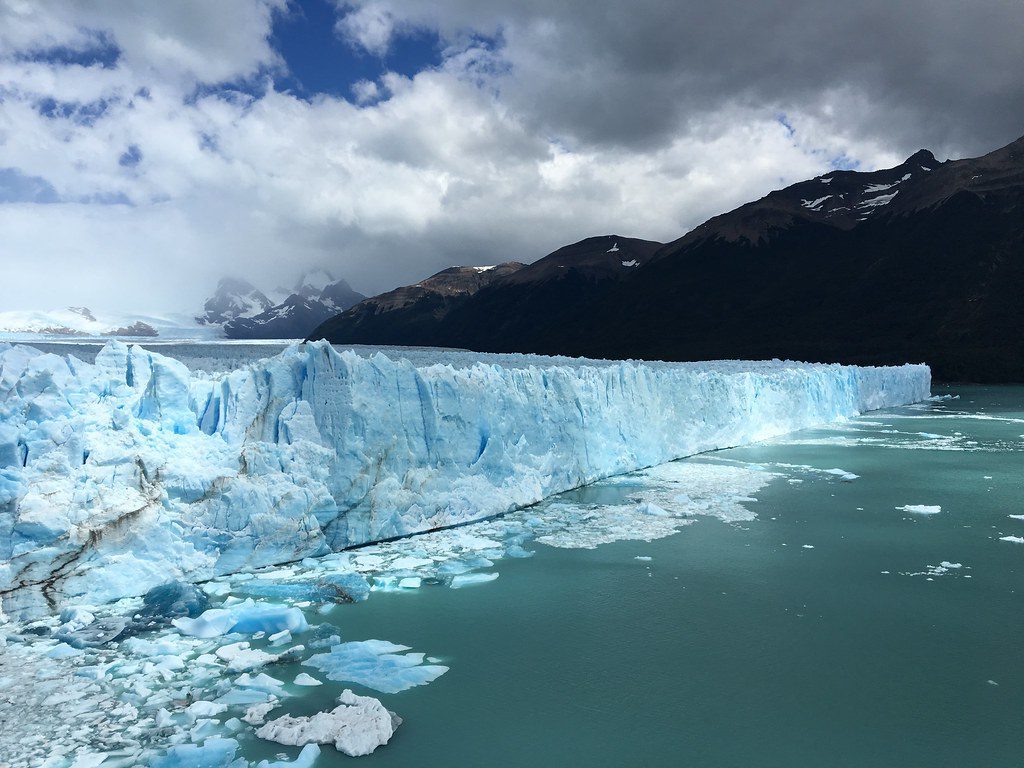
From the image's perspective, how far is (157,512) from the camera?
6031 millimetres

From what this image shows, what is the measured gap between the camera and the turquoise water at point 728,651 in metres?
3.82

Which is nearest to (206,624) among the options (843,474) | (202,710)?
(202,710)

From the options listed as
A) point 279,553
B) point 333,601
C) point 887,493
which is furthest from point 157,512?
point 887,493

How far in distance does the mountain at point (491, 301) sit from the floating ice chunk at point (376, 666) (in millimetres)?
82225

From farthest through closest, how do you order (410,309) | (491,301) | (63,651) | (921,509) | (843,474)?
(410,309), (491,301), (843,474), (921,509), (63,651)

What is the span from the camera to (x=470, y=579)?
6.43 m

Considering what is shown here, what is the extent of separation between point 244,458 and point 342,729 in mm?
3687

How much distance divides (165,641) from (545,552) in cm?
388

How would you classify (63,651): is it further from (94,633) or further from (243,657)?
(243,657)

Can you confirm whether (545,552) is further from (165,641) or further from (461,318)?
(461,318)

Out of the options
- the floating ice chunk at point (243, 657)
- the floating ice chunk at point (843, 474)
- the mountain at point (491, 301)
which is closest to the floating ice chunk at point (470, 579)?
the floating ice chunk at point (243, 657)

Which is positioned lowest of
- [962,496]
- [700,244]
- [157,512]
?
[962,496]

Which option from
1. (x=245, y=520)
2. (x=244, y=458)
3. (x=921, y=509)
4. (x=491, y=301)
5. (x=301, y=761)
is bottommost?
(x=921, y=509)

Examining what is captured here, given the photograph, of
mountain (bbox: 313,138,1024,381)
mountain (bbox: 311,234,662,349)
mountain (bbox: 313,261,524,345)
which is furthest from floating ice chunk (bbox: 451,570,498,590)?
mountain (bbox: 313,261,524,345)
